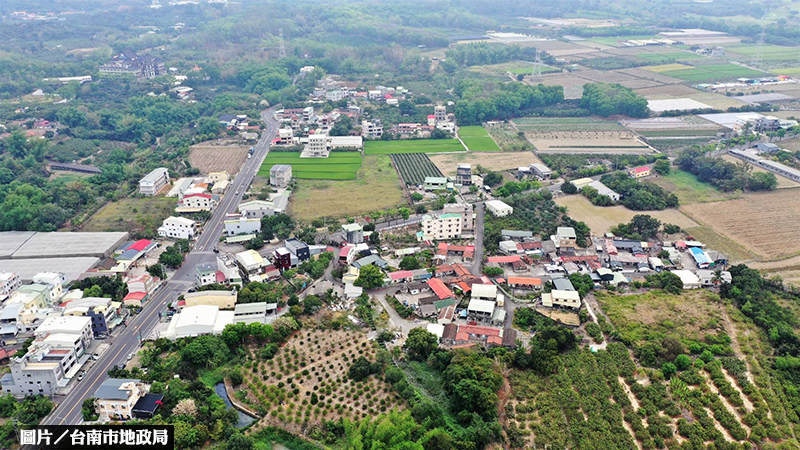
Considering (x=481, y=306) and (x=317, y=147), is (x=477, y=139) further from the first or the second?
(x=481, y=306)

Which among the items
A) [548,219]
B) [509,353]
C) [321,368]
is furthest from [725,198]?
[321,368]

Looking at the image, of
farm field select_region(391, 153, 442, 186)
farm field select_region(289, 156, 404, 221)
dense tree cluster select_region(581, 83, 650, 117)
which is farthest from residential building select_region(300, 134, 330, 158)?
dense tree cluster select_region(581, 83, 650, 117)

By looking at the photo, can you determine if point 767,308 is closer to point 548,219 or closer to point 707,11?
point 548,219

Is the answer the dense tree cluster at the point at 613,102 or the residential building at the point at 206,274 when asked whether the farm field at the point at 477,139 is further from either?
the residential building at the point at 206,274

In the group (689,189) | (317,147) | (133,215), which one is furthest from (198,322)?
(689,189)

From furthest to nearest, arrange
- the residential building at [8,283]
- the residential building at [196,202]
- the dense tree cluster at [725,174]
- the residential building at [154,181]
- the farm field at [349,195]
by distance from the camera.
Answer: the dense tree cluster at [725,174] → the residential building at [154,181] → the farm field at [349,195] → the residential building at [196,202] → the residential building at [8,283]

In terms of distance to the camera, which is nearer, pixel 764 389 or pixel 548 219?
pixel 764 389

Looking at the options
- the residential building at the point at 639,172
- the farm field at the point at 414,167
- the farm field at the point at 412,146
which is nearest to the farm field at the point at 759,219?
the residential building at the point at 639,172
